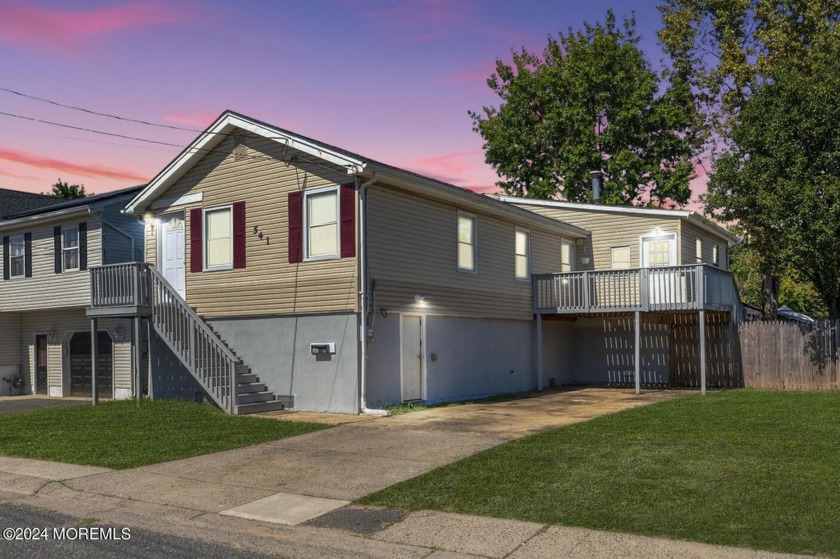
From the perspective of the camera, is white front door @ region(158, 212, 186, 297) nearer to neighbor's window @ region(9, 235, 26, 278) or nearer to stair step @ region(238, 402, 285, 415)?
stair step @ region(238, 402, 285, 415)

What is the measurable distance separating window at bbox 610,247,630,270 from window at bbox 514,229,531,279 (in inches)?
147

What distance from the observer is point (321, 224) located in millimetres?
17766

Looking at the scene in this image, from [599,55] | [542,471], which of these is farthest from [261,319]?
[599,55]

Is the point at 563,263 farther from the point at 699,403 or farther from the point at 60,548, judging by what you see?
the point at 60,548

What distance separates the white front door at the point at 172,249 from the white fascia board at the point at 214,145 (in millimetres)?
796

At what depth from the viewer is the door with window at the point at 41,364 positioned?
26.6 meters

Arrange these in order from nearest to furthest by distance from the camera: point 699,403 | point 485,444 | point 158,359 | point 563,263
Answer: point 485,444 < point 699,403 < point 158,359 < point 563,263

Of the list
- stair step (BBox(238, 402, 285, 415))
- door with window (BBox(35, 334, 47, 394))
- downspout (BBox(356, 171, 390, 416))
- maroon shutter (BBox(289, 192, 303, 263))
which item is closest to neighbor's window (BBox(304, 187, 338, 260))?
maroon shutter (BBox(289, 192, 303, 263))

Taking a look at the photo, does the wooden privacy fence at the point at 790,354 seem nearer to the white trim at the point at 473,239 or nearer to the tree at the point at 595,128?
the white trim at the point at 473,239

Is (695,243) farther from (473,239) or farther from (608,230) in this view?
(473,239)

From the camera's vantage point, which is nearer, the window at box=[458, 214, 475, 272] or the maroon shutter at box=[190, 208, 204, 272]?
the maroon shutter at box=[190, 208, 204, 272]

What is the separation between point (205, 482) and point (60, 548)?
3.21m

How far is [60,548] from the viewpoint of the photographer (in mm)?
7398

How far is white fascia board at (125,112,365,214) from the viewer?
17078mm
